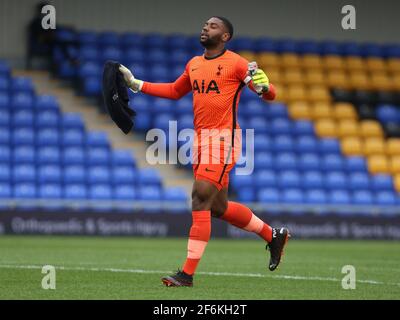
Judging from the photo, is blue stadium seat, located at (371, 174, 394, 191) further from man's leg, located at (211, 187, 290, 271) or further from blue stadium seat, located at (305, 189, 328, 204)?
man's leg, located at (211, 187, 290, 271)

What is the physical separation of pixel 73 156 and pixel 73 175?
0.52 metres

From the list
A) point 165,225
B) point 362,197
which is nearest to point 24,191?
point 165,225

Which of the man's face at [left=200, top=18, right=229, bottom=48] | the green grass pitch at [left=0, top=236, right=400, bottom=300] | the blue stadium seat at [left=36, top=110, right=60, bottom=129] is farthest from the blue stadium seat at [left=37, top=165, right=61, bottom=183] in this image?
the man's face at [left=200, top=18, right=229, bottom=48]

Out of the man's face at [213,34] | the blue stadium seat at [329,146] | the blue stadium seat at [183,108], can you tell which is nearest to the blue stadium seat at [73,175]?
the blue stadium seat at [183,108]

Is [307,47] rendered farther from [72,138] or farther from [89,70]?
[72,138]

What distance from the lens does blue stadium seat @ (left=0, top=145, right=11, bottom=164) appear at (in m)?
18.5

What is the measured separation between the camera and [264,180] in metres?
19.6

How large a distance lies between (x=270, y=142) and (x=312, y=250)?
6.63 m

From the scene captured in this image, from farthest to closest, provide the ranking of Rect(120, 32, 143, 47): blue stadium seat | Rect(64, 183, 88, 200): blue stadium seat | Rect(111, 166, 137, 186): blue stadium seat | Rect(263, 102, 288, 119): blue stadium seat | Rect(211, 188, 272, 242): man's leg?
Rect(120, 32, 143, 47): blue stadium seat < Rect(263, 102, 288, 119): blue stadium seat < Rect(111, 166, 137, 186): blue stadium seat < Rect(64, 183, 88, 200): blue stadium seat < Rect(211, 188, 272, 242): man's leg

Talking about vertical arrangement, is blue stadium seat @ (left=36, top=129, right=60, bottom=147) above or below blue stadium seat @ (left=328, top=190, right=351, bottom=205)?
above

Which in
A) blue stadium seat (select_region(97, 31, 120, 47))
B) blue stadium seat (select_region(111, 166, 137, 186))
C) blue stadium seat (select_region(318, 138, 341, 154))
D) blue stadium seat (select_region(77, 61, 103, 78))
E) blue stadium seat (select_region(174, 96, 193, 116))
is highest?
blue stadium seat (select_region(97, 31, 120, 47))

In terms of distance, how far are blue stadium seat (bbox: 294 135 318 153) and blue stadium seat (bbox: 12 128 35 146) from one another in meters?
5.74

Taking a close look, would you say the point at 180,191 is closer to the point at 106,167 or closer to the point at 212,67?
the point at 106,167

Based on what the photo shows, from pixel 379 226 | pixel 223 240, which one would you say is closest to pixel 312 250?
pixel 223 240
